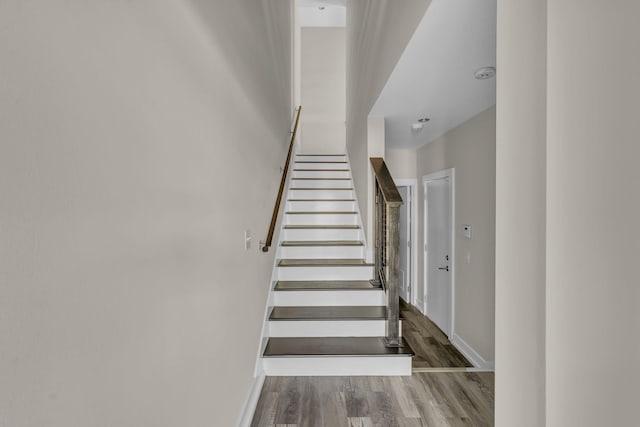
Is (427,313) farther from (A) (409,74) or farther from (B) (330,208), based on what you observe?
(A) (409,74)

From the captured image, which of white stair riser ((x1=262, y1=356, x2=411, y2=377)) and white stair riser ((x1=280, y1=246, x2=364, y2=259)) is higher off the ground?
white stair riser ((x1=280, y1=246, x2=364, y2=259))

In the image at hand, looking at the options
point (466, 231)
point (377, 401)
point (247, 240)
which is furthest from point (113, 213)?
point (466, 231)

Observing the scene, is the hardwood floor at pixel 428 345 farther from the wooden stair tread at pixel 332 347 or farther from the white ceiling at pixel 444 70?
the white ceiling at pixel 444 70

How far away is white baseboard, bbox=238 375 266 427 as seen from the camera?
1.89m

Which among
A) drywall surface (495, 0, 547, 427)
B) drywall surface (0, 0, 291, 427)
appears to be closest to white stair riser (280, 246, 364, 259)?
drywall surface (0, 0, 291, 427)

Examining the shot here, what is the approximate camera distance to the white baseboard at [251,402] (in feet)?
6.19

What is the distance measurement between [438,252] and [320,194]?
65.0 inches

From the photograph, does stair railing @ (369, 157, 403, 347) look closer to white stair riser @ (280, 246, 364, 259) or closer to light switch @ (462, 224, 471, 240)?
white stair riser @ (280, 246, 364, 259)

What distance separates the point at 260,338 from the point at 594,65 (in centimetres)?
233

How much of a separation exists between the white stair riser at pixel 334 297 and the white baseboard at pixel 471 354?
1.03 meters

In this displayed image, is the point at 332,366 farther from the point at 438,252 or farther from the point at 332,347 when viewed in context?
the point at 438,252

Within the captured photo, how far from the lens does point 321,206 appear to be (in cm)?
428

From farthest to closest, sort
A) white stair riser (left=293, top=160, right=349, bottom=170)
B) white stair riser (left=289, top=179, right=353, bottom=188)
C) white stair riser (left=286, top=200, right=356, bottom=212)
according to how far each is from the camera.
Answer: white stair riser (left=293, top=160, right=349, bottom=170) < white stair riser (left=289, top=179, right=353, bottom=188) < white stair riser (left=286, top=200, right=356, bottom=212)

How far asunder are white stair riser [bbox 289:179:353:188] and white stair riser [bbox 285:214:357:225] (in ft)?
2.39
